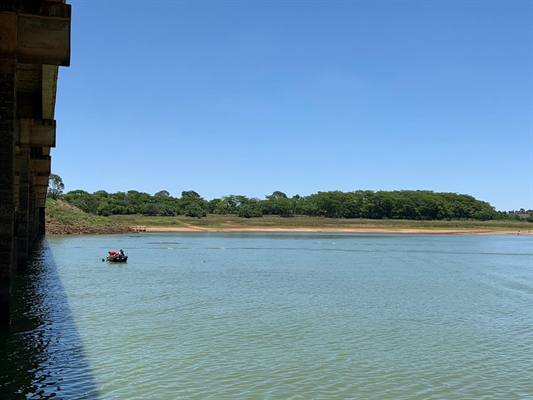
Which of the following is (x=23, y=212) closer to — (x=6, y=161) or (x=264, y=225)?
(x=6, y=161)

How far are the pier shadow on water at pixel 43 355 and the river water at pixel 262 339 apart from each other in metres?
0.04

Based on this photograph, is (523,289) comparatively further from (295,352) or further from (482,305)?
(295,352)

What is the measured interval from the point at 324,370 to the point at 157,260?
38370mm

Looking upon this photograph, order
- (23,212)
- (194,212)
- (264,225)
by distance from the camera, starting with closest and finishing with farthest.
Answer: (23,212) → (264,225) → (194,212)

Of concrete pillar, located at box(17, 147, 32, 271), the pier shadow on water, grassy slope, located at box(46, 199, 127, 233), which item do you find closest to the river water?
the pier shadow on water

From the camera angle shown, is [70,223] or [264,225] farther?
[264,225]

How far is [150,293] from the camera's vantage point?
28.2 meters

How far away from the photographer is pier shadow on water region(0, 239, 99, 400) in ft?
39.3

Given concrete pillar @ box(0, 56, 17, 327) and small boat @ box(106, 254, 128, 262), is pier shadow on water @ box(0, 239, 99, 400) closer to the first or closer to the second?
concrete pillar @ box(0, 56, 17, 327)

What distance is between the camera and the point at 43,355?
1480 centimetres

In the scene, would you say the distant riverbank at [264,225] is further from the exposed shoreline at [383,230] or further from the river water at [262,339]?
the river water at [262,339]

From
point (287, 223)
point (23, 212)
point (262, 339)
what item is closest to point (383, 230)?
point (287, 223)

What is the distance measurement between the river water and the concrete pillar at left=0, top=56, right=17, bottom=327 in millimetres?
2497

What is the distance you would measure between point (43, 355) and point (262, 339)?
22.6ft
